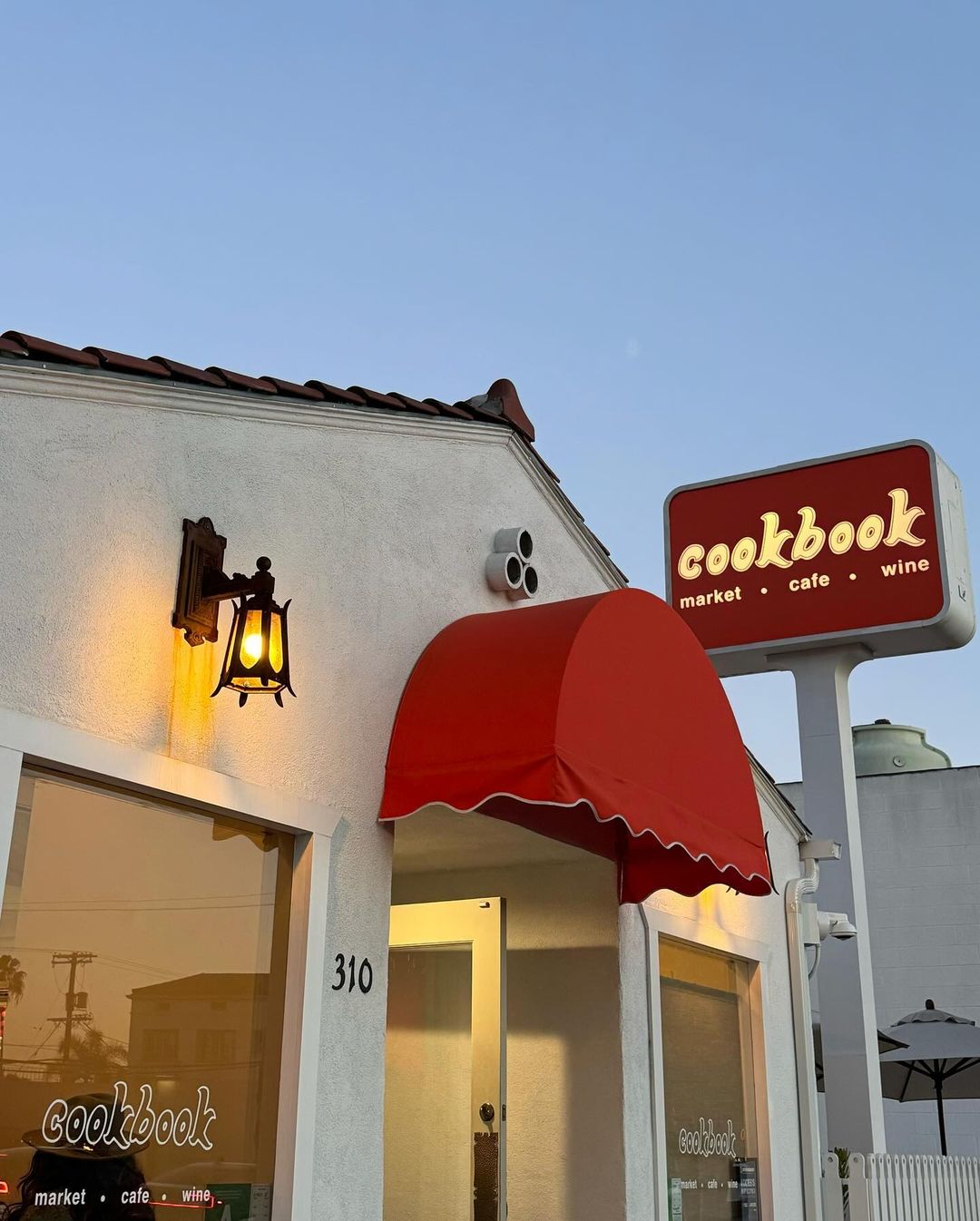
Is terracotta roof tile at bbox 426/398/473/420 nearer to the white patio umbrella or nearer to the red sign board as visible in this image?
the red sign board

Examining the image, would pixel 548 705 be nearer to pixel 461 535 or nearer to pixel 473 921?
pixel 461 535

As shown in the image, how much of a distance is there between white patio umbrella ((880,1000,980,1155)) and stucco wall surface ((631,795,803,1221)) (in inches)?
162

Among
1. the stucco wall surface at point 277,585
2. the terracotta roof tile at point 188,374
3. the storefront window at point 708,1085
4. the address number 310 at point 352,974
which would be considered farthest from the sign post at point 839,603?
the terracotta roof tile at point 188,374

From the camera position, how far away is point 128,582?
193 inches

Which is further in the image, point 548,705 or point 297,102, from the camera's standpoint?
point 297,102

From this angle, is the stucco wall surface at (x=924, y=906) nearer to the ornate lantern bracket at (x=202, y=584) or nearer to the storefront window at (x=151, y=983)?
the storefront window at (x=151, y=983)

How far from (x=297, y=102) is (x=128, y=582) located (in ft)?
27.4

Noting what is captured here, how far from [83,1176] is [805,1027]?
714 centimetres

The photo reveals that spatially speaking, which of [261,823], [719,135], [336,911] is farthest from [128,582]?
[719,135]

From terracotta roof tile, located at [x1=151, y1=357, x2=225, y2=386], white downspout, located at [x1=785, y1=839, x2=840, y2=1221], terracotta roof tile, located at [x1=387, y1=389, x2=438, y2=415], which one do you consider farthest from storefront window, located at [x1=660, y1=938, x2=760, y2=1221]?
terracotta roof tile, located at [x1=151, y1=357, x2=225, y2=386]

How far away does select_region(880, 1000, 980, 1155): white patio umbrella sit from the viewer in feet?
44.5

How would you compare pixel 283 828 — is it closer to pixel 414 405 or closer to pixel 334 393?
pixel 334 393

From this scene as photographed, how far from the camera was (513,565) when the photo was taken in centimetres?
764

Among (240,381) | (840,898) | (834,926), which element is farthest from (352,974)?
(840,898)
